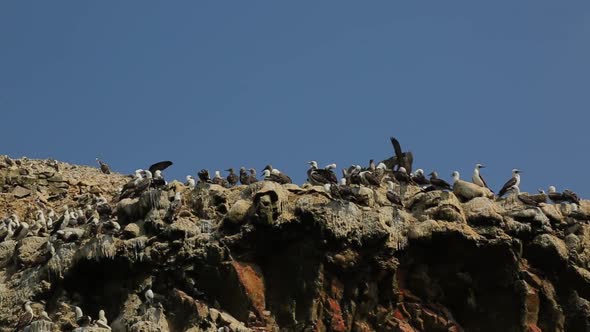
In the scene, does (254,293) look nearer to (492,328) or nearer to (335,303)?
(335,303)

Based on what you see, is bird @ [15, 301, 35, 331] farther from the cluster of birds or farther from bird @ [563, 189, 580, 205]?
bird @ [563, 189, 580, 205]

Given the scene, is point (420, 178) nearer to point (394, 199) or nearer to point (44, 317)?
point (394, 199)

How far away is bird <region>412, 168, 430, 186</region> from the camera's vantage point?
163 ft

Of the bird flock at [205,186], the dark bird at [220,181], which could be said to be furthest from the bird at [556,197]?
the dark bird at [220,181]

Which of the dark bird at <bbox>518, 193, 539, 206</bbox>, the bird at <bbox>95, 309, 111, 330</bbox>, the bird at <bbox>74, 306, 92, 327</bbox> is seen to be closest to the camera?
the bird at <bbox>95, 309, 111, 330</bbox>

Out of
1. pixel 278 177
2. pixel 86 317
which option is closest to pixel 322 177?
pixel 278 177

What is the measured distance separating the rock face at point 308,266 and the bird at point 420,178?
1.82 m

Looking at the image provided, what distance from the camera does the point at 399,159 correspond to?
2128 inches

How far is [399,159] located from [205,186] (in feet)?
31.1

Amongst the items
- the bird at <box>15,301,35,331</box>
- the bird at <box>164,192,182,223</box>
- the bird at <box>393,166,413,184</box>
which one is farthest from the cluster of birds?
the bird at <box>393,166,413,184</box>

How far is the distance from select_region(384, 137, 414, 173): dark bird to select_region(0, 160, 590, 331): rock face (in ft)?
20.4

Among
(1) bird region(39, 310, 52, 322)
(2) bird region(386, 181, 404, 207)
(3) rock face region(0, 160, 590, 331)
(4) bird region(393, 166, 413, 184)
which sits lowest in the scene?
(1) bird region(39, 310, 52, 322)

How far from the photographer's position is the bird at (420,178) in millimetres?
49531

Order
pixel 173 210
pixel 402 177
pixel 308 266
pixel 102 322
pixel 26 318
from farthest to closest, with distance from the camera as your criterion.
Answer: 1. pixel 402 177
2. pixel 173 210
3. pixel 308 266
4. pixel 26 318
5. pixel 102 322
